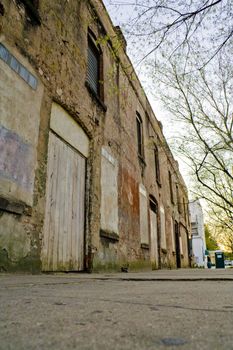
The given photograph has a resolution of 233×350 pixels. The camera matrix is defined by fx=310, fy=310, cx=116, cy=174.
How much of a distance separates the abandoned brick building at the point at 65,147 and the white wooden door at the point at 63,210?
0.05 ft

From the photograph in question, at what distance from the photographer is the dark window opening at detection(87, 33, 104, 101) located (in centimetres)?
700

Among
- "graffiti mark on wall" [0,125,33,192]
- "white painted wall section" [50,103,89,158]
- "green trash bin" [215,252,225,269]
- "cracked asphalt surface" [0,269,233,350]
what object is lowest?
"cracked asphalt surface" [0,269,233,350]

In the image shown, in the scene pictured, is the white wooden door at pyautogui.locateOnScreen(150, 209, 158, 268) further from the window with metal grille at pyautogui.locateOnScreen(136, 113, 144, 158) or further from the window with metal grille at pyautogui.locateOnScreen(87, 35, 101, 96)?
the window with metal grille at pyautogui.locateOnScreen(87, 35, 101, 96)

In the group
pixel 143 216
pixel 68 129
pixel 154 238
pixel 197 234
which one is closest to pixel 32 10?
pixel 68 129

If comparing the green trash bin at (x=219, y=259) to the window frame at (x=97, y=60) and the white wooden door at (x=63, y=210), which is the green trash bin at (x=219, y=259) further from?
the white wooden door at (x=63, y=210)

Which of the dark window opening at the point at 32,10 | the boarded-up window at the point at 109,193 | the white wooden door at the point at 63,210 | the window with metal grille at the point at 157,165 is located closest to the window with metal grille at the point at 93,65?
the boarded-up window at the point at 109,193

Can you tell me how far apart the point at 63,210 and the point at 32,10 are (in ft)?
9.63

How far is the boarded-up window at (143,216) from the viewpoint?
928 cm

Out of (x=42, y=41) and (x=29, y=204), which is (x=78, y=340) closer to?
(x=29, y=204)

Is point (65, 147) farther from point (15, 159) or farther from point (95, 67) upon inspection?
point (95, 67)

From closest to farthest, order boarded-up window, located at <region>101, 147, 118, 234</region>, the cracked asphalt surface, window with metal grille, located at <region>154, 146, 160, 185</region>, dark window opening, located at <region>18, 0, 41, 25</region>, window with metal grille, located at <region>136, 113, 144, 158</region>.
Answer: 1. the cracked asphalt surface
2. dark window opening, located at <region>18, 0, 41, 25</region>
3. boarded-up window, located at <region>101, 147, 118, 234</region>
4. window with metal grille, located at <region>136, 113, 144, 158</region>
5. window with metal grille, located at <region>154, 146, 160, 185</region>

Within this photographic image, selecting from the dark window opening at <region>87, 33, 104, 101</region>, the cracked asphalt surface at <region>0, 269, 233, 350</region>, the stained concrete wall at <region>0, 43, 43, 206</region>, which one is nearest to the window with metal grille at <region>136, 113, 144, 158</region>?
the dark window opening at <region>87, 33, 104, 101</region>

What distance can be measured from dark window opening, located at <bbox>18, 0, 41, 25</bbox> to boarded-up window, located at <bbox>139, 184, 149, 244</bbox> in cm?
602

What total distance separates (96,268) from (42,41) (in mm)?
3902
